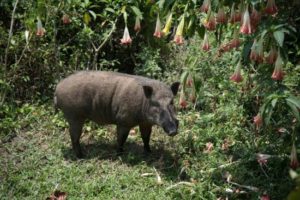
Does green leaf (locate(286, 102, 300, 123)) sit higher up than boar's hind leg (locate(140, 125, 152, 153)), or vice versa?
green leaf (locate(286, 102, 300, 123))

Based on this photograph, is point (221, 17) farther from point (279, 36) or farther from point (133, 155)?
point (133, 155)

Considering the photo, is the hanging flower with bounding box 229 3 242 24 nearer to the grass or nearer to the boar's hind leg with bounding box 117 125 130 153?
the grass

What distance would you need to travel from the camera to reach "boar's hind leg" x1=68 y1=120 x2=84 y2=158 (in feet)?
22.2

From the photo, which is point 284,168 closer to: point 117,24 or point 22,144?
point 22,144

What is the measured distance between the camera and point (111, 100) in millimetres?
6797

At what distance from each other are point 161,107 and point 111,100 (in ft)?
2.22

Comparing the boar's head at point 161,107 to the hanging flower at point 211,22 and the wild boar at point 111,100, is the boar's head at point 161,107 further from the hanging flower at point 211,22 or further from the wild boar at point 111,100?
the hanging flower at point 211,22

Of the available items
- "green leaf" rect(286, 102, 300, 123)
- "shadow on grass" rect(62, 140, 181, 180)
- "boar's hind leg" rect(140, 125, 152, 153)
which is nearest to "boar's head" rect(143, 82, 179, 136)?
"boar's hind leg" rect(140, 125, 152, 153)

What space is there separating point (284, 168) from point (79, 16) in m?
3.86

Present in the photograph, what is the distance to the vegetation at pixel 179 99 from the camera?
4.75 m

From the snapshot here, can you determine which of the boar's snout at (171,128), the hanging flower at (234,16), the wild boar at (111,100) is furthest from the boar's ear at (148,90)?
the hanging flower at (234,16)

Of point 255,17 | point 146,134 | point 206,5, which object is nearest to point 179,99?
point 146,134

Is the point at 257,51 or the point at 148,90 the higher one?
the point at 257,51

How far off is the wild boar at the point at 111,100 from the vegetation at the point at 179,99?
1.42 feet
